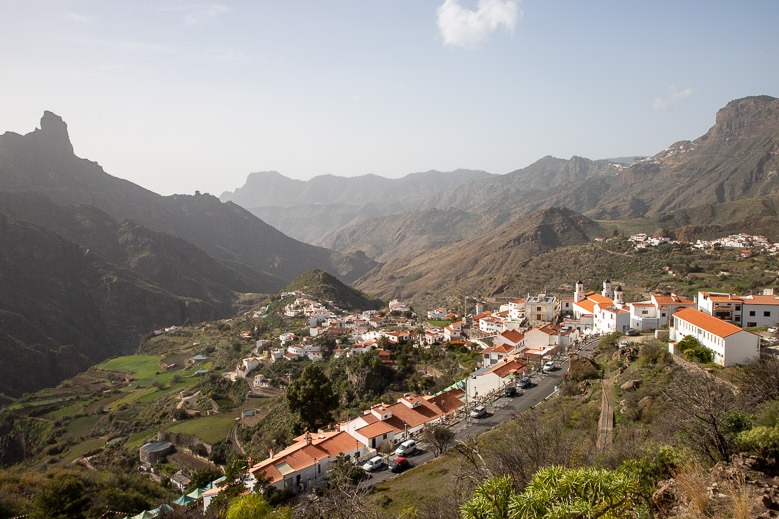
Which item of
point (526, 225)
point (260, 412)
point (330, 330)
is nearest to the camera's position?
point (260, 412)

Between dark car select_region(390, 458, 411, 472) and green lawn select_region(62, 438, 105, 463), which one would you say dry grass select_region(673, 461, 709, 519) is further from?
green lawn select_region(62, 438, 105, 463)

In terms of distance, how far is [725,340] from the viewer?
1817 cm

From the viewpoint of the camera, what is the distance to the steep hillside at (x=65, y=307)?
62375 mm

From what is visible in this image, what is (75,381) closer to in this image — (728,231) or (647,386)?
(647,386)

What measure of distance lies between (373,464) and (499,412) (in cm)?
651

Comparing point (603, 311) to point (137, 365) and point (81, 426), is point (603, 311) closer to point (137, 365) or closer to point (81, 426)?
point (81, 426)

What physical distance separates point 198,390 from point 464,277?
7448cm

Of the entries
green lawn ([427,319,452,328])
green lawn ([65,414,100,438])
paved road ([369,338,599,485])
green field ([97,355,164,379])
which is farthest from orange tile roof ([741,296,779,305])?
green field ([97,355,164,379])

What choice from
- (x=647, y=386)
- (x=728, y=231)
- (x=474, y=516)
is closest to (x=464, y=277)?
(x=728, y=231)

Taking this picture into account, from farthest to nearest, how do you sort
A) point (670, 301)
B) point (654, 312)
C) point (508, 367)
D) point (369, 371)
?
point (369, 371) < point (654, 312) < point (670, 301) < point (508, 367)

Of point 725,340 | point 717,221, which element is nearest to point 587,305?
point 725,340

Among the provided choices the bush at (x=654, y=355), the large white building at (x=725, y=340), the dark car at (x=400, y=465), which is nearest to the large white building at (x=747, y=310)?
the large white building at (x=725, y=340)

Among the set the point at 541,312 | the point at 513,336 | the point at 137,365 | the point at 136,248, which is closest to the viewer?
the point at 513,336

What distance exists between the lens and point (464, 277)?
10838 cm
